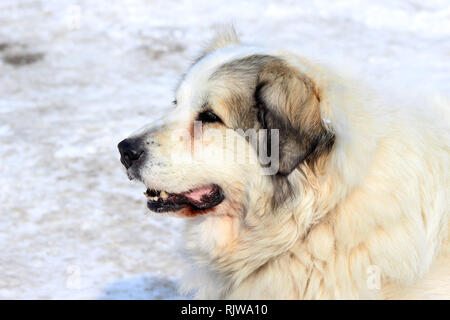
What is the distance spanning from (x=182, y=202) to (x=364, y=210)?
892mm

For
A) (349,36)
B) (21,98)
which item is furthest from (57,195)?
(349,36)

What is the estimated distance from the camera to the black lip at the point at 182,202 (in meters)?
3.15

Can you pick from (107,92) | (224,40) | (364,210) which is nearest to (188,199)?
(364,210)

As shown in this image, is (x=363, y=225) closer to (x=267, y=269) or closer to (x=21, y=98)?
(x=267, y=269)

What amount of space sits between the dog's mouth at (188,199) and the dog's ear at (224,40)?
1.04m

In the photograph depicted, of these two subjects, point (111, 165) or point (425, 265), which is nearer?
point (425, 265)

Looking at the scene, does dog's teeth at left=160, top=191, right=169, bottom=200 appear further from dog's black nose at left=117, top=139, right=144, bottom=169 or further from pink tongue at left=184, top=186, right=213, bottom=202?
dog's black nose at left=117, top=139, right=144, bottom=169

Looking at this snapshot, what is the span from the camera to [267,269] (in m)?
3.10

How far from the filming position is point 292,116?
291 cm

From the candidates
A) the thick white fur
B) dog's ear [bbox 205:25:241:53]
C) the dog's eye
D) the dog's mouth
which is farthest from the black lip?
dog's ear [bbox 205:25:241:53]

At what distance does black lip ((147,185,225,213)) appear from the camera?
3.15m

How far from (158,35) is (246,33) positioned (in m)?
1.27

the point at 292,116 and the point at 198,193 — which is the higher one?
the point at 292,116

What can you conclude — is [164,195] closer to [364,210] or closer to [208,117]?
[208,117]
